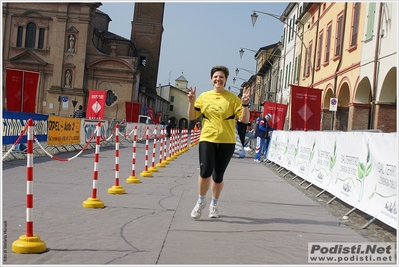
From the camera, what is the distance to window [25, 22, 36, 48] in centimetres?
6450

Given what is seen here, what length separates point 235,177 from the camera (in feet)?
47.7

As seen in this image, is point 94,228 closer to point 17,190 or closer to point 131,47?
point 17,190

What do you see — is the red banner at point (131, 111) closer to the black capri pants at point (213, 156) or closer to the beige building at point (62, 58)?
the beige building at point (62, 58)

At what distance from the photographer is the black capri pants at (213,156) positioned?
24.2 feet

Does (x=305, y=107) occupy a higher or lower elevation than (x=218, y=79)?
higher

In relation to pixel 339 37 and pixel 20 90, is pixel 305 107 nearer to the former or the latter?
pixel 339 37

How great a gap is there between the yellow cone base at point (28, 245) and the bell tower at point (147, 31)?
82807 millimetres

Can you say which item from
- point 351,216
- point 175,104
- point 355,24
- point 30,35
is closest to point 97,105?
point 355,24

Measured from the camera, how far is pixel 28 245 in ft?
17.5

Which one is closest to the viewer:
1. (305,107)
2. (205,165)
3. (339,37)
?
(205,165)

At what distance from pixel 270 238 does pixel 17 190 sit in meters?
5.32

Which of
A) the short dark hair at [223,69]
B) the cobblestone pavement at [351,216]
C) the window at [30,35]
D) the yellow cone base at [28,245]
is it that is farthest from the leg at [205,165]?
the window at [30,35]

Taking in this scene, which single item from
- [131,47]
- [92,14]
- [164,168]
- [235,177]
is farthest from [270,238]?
[131,47]

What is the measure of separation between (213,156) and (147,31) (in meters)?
82.6
